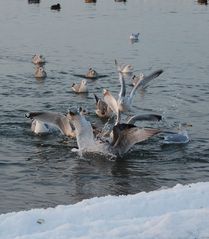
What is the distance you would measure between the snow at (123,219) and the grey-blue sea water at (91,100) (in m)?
3.09


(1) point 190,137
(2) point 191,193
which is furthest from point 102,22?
(2) point 191,193

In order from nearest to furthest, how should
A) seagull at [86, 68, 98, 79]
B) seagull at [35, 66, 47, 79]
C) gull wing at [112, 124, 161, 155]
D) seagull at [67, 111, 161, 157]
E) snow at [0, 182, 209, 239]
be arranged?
snow at [0, 182, 209, 239] < gull wing at [112, 124, 161, 155] < seagull at [67, 111, 161, 157] < seagull at [35, 66, 47, 79] < seagull at [86, 68, 98, 79]

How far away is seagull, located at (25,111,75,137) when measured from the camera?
544 inches

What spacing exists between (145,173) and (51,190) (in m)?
2.11

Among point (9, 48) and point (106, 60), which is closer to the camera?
point (106, 60)

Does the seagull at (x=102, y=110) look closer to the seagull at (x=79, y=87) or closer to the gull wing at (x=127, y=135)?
the seagull at (x=79, y=87)

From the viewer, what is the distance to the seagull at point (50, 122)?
13.8 meters

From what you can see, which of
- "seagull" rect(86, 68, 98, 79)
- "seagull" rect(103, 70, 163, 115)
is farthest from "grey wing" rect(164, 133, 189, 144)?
"seagull" rect(86, 68, 98, 79)

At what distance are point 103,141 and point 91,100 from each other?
5.62m

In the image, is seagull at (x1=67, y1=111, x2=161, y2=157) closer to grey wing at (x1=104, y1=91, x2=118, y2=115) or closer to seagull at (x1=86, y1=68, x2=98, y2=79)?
grey wing at (x1=104, y1=91, x2=118, y2=115)

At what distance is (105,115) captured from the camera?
16672mm

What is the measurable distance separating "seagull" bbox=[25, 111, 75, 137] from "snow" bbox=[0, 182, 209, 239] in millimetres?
6799

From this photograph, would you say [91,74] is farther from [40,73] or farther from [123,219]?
[123,219]

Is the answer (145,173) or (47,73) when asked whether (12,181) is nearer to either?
(145,173)
